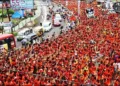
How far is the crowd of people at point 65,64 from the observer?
21391 mm

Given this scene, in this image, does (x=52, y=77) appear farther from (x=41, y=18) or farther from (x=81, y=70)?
(x=41, y=18)

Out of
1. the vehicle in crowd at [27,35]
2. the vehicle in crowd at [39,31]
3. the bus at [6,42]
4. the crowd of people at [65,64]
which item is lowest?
the vehicle in crowd at [39,31]

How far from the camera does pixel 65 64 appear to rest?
84.0 feet

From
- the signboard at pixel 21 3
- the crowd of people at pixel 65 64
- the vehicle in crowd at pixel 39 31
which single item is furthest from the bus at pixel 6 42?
the vehicle in crowd at pixel 39 31

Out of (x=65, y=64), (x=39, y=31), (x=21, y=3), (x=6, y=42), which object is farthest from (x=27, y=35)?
(x=65, y=64)

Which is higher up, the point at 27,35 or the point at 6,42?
the point at 6,42

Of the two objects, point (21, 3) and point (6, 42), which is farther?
point (21, 3)

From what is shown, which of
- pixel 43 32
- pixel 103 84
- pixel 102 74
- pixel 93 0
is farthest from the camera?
pixel 93 0

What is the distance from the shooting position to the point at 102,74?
23.2m

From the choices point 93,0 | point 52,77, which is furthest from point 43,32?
point 93,0

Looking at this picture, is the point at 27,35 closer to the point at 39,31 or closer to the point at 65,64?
the point at 39,31

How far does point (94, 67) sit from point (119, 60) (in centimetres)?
307

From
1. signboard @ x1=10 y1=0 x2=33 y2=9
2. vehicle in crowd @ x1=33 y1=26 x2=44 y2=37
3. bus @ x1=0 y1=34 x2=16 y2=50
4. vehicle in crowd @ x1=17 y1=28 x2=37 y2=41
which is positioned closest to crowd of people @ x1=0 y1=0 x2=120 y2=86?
bus @ x1=0 y1=34 x2=16 y2=50

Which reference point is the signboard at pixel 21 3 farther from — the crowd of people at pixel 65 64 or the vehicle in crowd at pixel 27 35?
the crowd of people at pixel 65 64
